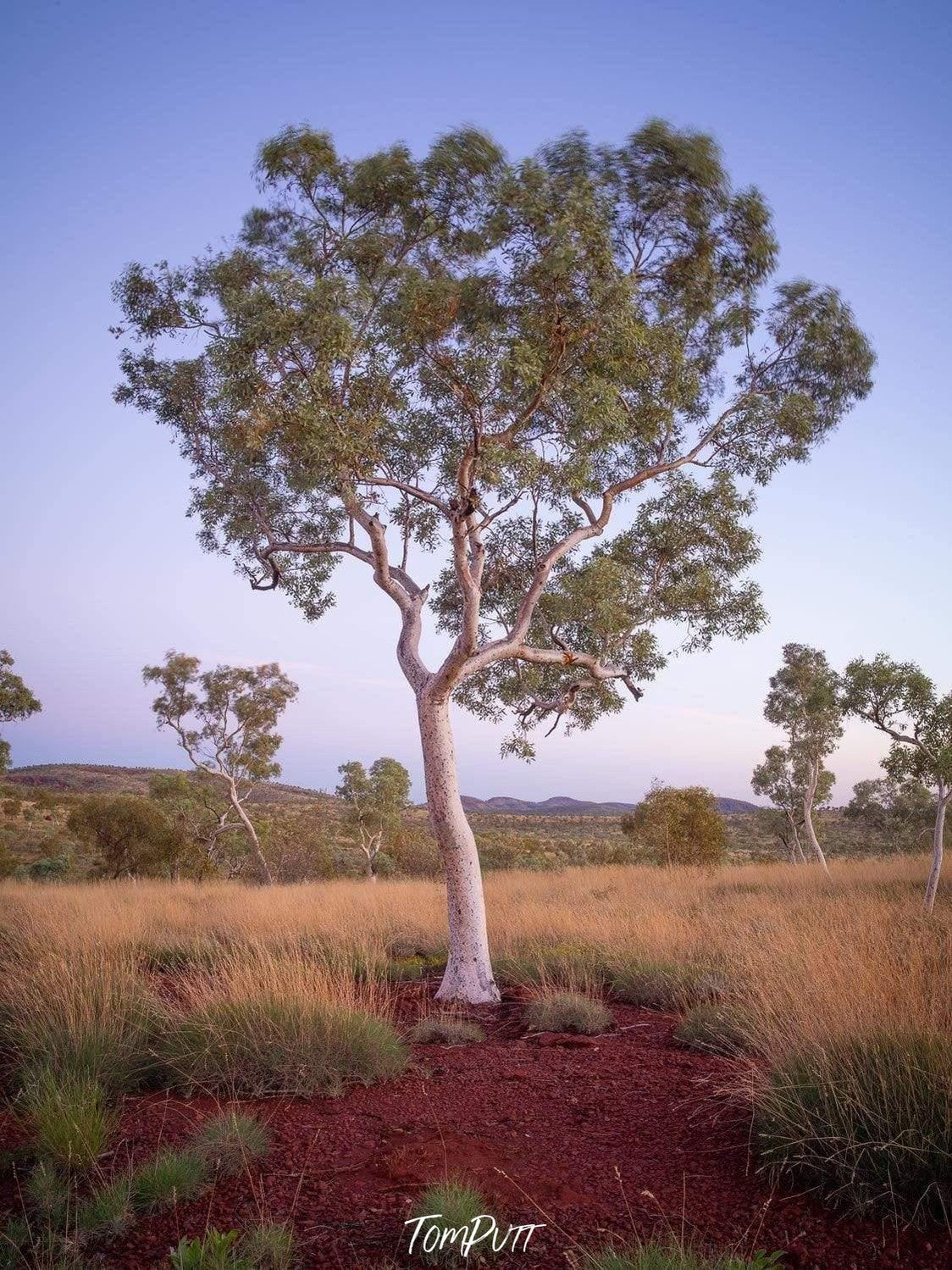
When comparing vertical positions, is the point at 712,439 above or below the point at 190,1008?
above

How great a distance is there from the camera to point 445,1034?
7.45 meters

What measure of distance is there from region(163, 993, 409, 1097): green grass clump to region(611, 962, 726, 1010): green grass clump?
11.0 feet

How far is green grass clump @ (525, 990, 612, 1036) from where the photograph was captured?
7742 mm

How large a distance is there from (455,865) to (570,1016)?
2.10 meters

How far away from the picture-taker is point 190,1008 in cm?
688

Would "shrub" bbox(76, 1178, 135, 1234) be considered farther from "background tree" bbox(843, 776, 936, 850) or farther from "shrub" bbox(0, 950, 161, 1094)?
"background tree" bbox(843, 776, 936, 850)

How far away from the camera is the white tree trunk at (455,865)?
9078 mm

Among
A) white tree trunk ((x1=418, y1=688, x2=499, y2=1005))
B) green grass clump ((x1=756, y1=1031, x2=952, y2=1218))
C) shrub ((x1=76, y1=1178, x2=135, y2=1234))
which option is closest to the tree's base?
white tree trunk ((x1=418, y1=688, x2=499, y2=1005))

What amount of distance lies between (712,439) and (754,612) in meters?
2.49

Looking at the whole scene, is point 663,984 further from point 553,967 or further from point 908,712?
point 908,712

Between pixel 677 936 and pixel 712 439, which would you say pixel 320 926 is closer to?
pixel 677 936

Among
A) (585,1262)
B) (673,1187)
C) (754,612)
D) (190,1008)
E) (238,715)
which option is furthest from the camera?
(238,715)

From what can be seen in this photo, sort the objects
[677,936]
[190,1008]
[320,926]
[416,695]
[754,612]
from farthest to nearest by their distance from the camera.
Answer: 1. [320,926]
2. [754,612]
3. [677,936]
4. [416,695]
5. [190,1008]

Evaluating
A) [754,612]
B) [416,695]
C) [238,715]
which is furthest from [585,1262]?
[238,715]
